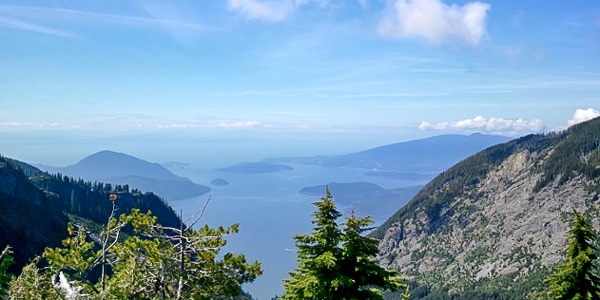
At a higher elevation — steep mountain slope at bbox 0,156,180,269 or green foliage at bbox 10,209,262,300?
green foliage at bbox 10,209,262,300

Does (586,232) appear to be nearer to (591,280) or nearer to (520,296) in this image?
(591,280)

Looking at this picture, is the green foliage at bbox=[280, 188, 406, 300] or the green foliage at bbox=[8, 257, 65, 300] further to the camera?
the green foliage at bbox=[280, 188, 406, 300]

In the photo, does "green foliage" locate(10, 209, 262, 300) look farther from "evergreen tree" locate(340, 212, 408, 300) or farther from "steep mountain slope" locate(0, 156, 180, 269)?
"steep mountain slope" locate(0, 156, 180, 269)

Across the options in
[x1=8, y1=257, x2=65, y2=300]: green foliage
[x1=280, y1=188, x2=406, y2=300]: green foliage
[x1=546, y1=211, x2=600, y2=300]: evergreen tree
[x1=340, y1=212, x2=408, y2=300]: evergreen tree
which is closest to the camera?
[x1=8, y1=257, x2=65, y2=300]: green foliage

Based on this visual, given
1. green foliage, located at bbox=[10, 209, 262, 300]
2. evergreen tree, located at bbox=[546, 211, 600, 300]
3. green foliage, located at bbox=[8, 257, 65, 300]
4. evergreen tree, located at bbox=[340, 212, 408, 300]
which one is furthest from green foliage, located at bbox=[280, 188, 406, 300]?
evergreen tree, located at bbox=[546, 211, 600, 300]

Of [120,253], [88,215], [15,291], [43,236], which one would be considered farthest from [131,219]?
[88,215]

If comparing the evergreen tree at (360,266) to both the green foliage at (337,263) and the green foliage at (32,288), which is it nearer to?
the green foliage at (337,263)
